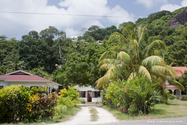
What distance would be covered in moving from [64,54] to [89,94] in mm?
26448

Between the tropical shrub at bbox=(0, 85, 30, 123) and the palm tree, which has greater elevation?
the palm tree

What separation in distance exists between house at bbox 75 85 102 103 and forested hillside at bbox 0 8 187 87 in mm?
1194

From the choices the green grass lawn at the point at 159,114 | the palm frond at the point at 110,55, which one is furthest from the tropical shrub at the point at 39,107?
the palm frond at the point at 110,55

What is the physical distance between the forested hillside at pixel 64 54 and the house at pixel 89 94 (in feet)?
3.92

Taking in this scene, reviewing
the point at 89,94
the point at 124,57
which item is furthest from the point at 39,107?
the point at 89,94

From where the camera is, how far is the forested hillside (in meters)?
28.0

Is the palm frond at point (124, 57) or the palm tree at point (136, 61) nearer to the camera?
the palm tree at point (136, 61)

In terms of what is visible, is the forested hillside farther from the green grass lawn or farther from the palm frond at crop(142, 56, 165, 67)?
the green grass lawn

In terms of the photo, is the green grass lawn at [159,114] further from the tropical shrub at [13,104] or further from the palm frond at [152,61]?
the tropical shrub at [13,104]

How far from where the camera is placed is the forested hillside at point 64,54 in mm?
28000

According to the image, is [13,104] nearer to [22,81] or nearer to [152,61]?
[152,61]

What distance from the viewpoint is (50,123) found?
8.55 meters

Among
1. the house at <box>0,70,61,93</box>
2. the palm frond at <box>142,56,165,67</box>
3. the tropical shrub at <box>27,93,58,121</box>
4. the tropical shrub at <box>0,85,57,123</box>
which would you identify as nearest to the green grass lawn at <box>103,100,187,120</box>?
the palm frond at <box>142,56,165,67</box>

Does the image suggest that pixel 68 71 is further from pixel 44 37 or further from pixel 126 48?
pixel 44 37
